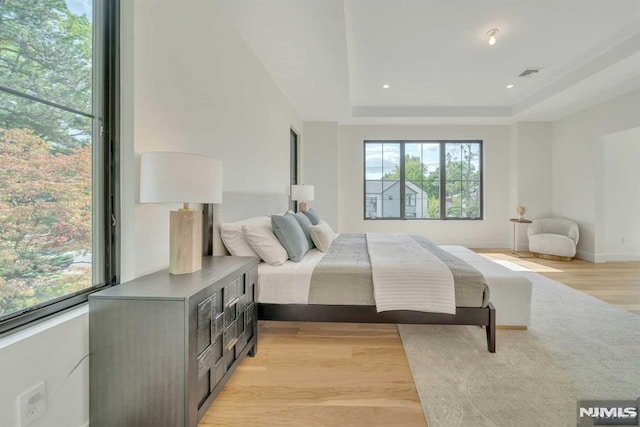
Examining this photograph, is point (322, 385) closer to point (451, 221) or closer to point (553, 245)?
point (553, 245)

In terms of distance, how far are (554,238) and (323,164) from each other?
172 inches

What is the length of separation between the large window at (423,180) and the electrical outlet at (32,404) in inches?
238

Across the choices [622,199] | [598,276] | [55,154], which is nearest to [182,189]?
[55,154]

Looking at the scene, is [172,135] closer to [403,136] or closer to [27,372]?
[27,372]

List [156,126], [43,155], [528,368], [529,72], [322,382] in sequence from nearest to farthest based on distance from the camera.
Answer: [43,155] < [156,126] < [322,382] < [528,368] < [529,72]

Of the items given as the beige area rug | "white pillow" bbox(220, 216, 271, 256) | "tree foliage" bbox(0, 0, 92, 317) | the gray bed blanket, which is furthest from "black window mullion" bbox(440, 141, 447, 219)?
"tree foliage" bbox(0, 0, 92, 317)

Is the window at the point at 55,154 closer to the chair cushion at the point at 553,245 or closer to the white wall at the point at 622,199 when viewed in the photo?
the chair cushion at the point at 553,245

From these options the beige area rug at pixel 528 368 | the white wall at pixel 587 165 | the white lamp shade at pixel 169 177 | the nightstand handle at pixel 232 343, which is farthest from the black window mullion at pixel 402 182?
the white lamp shade at pixel 169 177

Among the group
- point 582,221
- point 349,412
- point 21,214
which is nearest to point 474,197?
point 582,221

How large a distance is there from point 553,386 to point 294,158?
15.9 feet

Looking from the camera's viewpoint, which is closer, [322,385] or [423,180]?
[322,385]

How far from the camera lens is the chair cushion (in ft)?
17.0

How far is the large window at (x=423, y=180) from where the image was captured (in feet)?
22.0

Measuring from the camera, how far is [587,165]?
537cm
